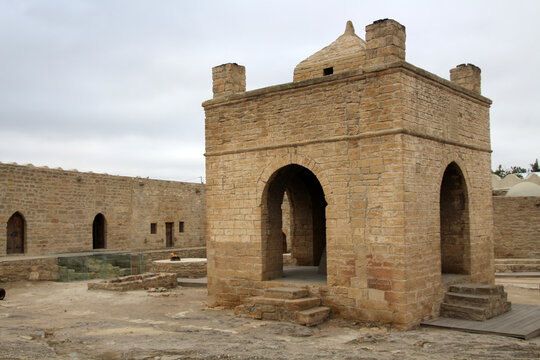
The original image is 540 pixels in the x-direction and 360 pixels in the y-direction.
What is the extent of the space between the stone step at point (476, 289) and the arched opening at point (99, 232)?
1612 cm

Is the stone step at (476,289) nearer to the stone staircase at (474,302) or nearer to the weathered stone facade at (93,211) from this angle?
the stone staircase at (474,302)

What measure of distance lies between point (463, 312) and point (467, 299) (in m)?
0.31

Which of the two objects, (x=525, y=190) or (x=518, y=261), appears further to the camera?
(x=525, y=190)

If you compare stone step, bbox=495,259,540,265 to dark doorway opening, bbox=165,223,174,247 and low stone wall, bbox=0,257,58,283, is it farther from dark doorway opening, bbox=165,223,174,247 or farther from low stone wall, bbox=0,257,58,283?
low stone wall, bbox=0,257,58,283

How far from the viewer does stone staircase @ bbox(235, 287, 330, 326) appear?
911cm

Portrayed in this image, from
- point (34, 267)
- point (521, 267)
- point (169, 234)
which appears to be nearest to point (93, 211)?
point (169, 234)

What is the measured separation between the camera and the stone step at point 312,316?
353 inches

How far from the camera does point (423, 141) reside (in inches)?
372

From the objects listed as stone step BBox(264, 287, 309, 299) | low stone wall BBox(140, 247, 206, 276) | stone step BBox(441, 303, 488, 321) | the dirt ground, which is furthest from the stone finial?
low stone wall BBox(140, 247, 206, 276)

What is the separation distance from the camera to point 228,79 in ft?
37.1

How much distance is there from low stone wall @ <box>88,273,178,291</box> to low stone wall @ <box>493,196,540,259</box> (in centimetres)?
1284

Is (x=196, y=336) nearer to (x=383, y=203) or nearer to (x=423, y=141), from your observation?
(x=383, y=203)

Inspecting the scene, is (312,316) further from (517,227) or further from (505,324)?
(517,227)

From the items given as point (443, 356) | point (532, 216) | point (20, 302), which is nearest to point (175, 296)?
point (20, 302)
